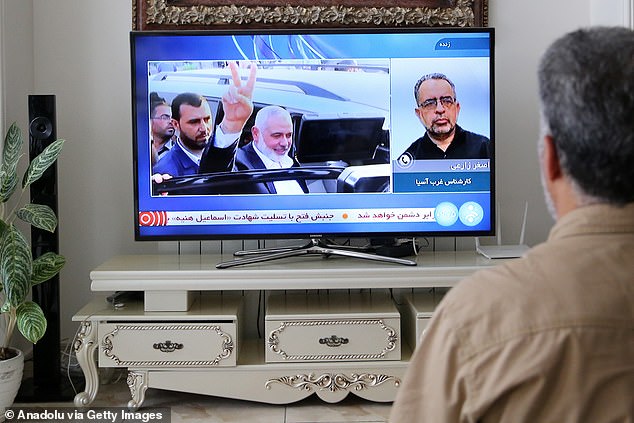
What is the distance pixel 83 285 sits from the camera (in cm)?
395

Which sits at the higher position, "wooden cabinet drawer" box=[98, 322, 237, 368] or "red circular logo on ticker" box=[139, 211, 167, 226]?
"red circular logo on ticker" box=[139, 211, 167, 226]

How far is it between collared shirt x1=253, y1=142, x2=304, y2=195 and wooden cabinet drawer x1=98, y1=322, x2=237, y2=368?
1.98 ft

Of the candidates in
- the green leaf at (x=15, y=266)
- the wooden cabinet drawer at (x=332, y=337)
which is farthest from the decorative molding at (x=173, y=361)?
the green leaf at (x=15, y=266)

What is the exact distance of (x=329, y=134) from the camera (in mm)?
3486

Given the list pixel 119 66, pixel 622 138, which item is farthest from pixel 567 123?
pixel 119 66

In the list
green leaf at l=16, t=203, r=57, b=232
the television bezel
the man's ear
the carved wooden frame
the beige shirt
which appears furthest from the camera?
the carved wooden frame

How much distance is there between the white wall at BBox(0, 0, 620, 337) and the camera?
3869 millimetres

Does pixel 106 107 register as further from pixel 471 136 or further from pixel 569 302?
pixel 569 302

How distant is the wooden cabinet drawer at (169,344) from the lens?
10.9 feet

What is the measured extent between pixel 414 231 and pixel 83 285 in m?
1.58

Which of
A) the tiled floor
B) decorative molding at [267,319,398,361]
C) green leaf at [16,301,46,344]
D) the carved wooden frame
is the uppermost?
the carved wooden frame

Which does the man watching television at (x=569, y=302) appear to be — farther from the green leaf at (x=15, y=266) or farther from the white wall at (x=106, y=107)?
the white wall at (x=106, y=107)

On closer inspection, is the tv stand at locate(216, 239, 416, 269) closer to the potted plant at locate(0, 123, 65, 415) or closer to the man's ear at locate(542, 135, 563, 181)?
the potted plant at locate(0, 123, 65, 415)

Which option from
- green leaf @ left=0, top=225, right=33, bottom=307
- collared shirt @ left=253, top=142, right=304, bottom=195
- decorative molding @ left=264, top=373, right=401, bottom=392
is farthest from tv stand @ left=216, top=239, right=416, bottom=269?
green leaf @ left=0, top=225, right=33, bottom=307
